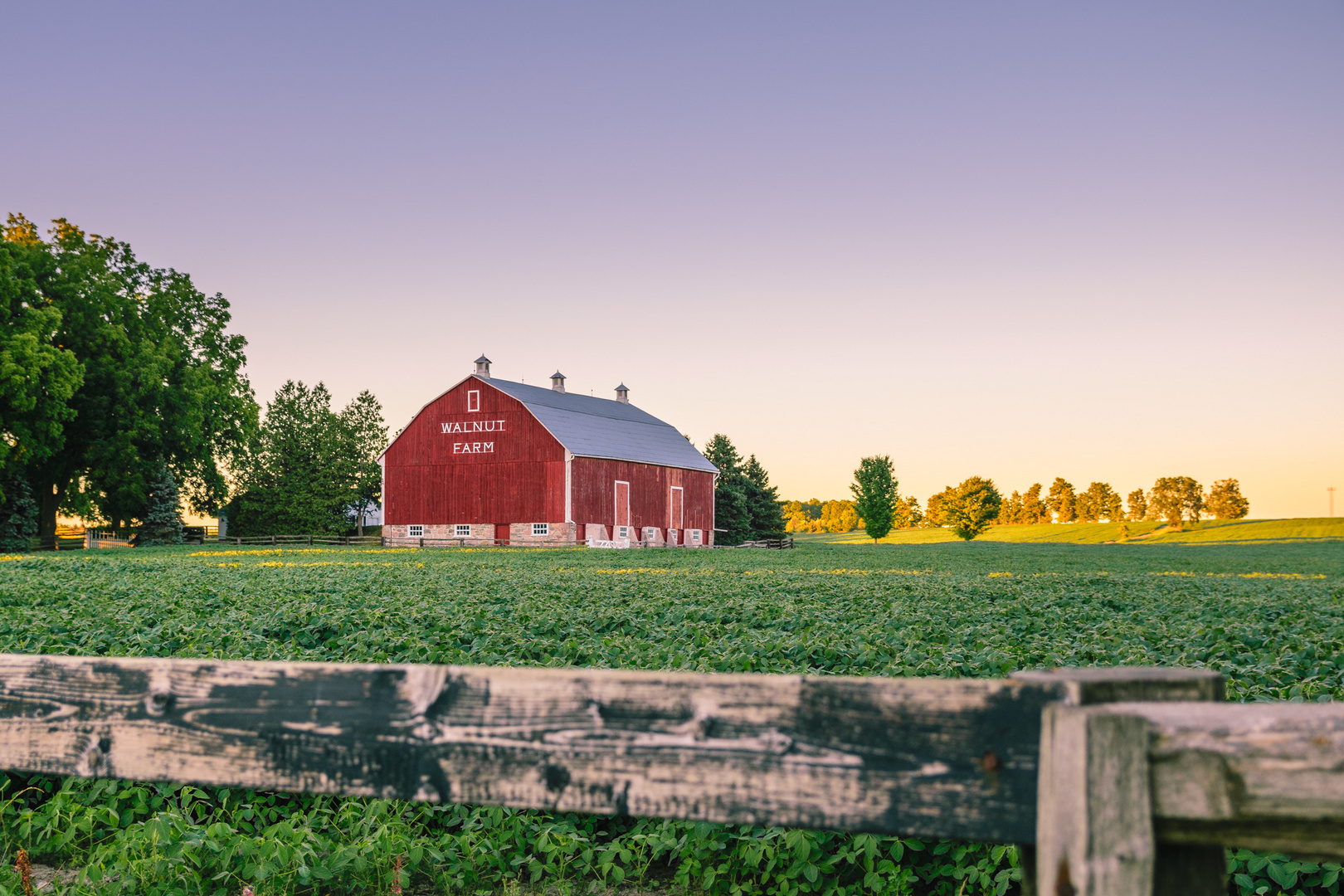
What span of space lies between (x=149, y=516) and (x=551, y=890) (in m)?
48.9

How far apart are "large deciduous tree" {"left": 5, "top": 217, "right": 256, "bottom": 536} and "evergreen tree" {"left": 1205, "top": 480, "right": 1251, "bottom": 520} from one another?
13917 cm

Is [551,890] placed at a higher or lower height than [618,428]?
lower

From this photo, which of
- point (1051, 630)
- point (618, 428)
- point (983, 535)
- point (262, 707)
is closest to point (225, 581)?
point (1051, 630)

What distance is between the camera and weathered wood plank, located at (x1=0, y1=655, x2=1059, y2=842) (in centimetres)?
165

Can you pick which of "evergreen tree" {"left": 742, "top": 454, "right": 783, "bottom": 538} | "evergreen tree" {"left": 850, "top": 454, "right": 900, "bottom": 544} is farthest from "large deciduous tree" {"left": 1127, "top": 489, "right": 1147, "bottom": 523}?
"evergreen tree" {"left": 742, "top": 454, "right": 783, "bottom": 538}

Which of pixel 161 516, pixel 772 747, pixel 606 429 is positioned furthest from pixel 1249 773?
pixel 161 516

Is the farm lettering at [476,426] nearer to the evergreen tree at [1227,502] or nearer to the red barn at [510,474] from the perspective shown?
the red barn at [510,474]

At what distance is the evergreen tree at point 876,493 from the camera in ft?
275

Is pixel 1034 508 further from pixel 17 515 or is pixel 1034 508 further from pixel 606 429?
pixel 17 515

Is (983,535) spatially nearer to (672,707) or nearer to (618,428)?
(618,428)

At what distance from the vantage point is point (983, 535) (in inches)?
3858

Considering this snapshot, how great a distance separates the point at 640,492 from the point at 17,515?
27766 mm

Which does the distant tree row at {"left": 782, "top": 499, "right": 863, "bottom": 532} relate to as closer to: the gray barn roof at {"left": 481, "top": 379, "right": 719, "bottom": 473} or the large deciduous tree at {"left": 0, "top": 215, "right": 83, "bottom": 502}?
the gray barn roof at {"left": 481, "top": 379, "right": 719, "bottom": 473}

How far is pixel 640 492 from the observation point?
155 feet
